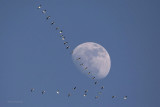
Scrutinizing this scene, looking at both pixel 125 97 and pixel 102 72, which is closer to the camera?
pixel 102 72

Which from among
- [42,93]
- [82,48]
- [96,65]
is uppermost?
[82,48]

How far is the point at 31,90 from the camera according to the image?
119125 millimetres

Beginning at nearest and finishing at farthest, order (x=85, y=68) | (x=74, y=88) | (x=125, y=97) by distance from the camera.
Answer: (x=85, y=68), (x=74, y=88), (x=125, y=97)

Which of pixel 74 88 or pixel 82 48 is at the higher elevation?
pixel 82 48

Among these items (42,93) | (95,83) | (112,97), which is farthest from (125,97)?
(42,93)

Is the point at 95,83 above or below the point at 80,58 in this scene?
below

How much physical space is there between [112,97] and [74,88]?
51.3ft

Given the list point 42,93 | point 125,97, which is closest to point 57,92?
point 42,93

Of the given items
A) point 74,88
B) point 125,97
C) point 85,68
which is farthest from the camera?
point 125,97

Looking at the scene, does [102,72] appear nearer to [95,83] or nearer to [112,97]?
[95,83]

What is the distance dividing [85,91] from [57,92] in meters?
11.4

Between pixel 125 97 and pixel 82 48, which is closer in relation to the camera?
pixel 82 48

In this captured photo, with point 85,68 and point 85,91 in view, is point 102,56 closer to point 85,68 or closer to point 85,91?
point 85,68

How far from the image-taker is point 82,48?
388ft
